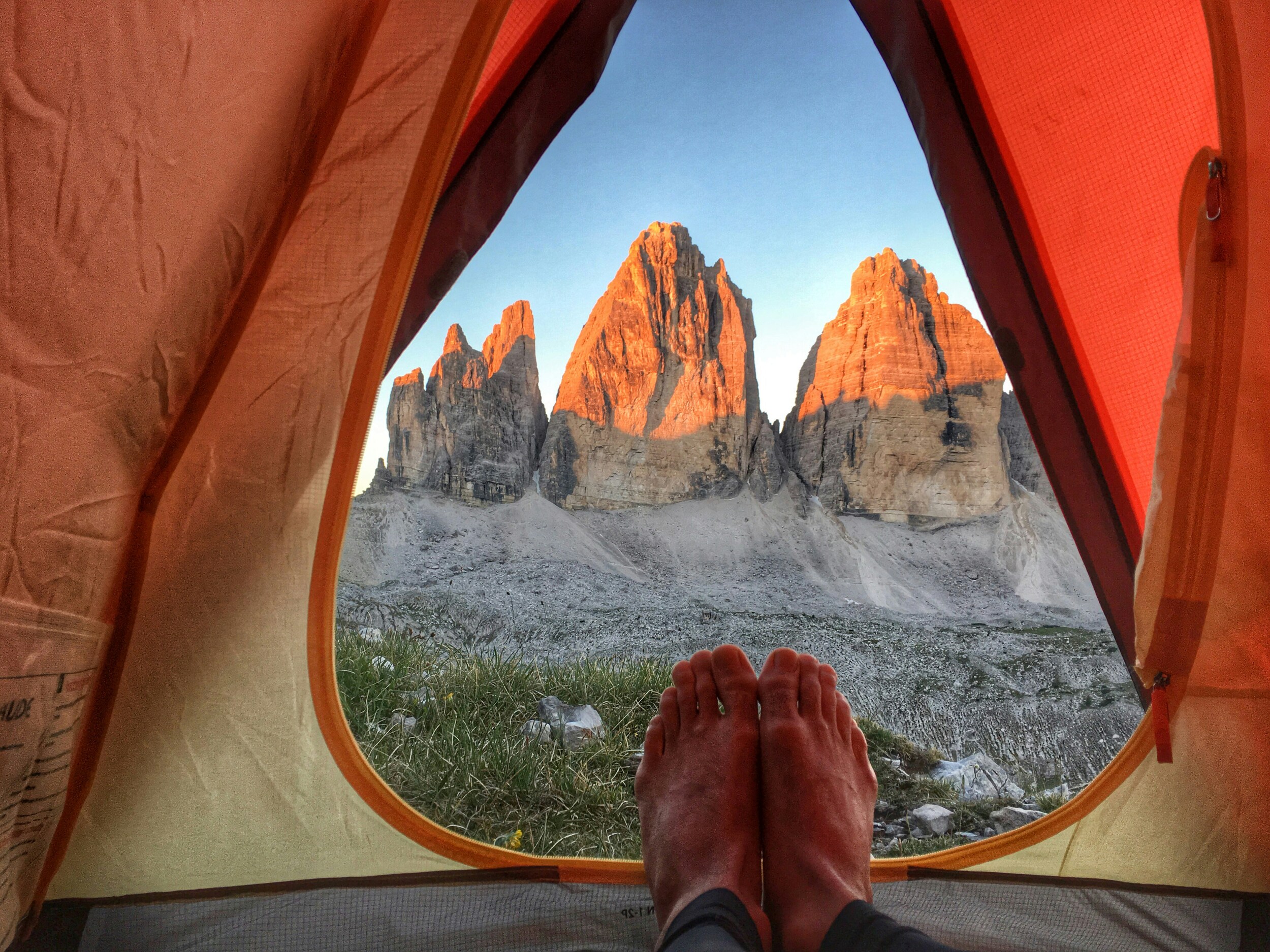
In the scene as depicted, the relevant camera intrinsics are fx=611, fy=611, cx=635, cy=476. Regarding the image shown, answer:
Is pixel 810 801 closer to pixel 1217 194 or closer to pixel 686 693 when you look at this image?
pixel 686 693

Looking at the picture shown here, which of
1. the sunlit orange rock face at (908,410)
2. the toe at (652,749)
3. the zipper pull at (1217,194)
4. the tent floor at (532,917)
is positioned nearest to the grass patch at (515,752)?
the tent floor at (532,917)

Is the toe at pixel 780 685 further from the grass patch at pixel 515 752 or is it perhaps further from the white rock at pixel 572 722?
the white rock at pixel 572 722

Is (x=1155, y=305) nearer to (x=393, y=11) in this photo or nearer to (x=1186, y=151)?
(x=1186, y=151)

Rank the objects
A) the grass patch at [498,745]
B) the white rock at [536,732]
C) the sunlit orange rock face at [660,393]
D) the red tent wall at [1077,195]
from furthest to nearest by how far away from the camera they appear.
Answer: the sunlit orange rock face at [660,393]
the white rock at [536,732]
the grass patch at [498,745]
the red tent wall at [1077,195]

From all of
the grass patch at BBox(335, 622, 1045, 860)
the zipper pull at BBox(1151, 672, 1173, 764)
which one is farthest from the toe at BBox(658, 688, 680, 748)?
the zipper pull at BBox(1151, 672, 1173, 764)

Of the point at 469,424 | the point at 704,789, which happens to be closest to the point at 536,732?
the point at 704,789

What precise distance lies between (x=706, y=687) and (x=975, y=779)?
1.59 meters

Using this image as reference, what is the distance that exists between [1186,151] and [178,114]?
3.27 ft

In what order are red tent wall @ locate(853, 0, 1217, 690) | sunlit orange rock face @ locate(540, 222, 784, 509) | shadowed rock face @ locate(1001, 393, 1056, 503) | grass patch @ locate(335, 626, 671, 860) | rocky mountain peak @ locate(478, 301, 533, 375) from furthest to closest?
rocky mountain peak @ locate(478, 301, 533, 375)
sunlit orange rock face @ locate(540, 222, 784, 509)
shadowed rock face @ locate(1001, 393, 1056, 503)
grass patch @ locate(335, 626, 671, 860)
red tent wall @ locate(853, 0, 1217, 690)

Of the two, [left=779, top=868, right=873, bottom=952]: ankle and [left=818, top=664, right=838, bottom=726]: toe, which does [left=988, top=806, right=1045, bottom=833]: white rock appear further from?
[left=779, top=868, right=873, bottom=952]: ankle

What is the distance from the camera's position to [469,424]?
1778 centimetres

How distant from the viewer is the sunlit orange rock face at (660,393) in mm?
19016

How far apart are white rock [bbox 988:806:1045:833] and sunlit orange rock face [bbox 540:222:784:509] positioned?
1687 centimetres

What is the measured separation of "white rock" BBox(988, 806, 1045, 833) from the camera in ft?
4.99
